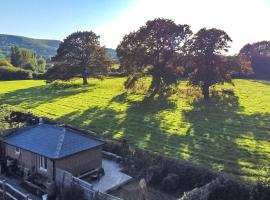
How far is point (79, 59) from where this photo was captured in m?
69.4

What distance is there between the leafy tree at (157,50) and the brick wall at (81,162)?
29999 mm

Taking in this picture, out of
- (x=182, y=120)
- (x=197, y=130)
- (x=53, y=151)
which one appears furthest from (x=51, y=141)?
(x=182, y=120)

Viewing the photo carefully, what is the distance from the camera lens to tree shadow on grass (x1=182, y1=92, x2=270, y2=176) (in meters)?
24.2

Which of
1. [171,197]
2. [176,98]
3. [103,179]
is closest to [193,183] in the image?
[171,197]

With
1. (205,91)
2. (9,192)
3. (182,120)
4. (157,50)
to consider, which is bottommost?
(9,192)

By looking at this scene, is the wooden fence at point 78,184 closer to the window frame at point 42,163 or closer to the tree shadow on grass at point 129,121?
the window frame at point 42,163

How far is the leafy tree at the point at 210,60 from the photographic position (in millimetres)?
48656

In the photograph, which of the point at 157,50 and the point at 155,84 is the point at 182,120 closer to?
the point at 155,84

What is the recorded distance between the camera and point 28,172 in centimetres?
2347

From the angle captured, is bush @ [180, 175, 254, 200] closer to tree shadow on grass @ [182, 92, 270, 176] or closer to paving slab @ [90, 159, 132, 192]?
tree shadow on grass @ [182, 92, 270, 176]

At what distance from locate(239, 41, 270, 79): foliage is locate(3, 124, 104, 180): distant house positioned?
225ft

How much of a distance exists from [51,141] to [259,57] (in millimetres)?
85031

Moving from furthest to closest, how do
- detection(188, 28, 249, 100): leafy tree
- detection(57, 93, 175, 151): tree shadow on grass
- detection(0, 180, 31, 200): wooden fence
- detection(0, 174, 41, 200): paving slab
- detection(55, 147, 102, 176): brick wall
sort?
detection(188, 28, 249, 100): leafy tree < detection(57, 93, 175, 151): tree shadow on grass < detection(0, 174, 41, 200): paving slab < detection(55, 147, 102, 176): brick wall < detection(0, 180, 31, 200): wooden fence

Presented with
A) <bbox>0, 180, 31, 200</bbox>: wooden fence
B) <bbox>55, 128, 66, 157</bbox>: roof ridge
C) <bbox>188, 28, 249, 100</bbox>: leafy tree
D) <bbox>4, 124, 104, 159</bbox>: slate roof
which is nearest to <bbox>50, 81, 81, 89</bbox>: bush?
<bbox>188, 28, 249, 100</bbox>: leafy tree
